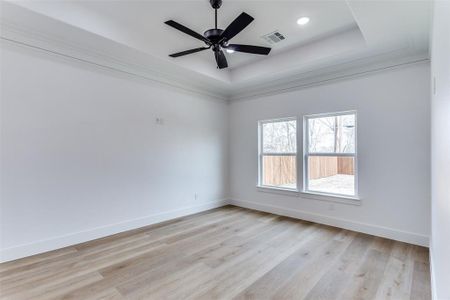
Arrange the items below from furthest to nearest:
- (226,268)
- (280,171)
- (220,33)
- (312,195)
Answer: (280,171), (312,195), (226,268), (220,33)

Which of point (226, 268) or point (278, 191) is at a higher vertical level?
point (278, 191)

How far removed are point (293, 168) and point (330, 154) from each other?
31.3 inches

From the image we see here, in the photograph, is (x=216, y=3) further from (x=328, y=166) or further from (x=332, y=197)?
(x=332, y=197)

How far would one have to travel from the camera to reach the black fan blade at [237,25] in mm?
2223

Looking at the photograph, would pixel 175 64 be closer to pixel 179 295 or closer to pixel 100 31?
pixel 100 31

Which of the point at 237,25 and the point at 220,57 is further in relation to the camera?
the point at 220,57

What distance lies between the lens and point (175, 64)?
3.82 meters

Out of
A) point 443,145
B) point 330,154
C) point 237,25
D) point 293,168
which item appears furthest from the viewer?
point 293,168

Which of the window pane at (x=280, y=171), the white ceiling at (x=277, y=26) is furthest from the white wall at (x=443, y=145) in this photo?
the window pane at (x=280, y=171)

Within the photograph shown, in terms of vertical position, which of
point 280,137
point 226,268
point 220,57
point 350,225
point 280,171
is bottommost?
point 226,268

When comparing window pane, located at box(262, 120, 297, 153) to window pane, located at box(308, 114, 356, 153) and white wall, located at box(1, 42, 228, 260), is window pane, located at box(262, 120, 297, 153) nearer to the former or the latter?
window pane, located at box(308, 114, 356, 153)

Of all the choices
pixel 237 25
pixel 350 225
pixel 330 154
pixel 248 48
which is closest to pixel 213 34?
pixel 237 25

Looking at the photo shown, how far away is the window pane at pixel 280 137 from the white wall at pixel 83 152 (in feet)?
Answer: 5.35

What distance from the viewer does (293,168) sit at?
15.2ft
